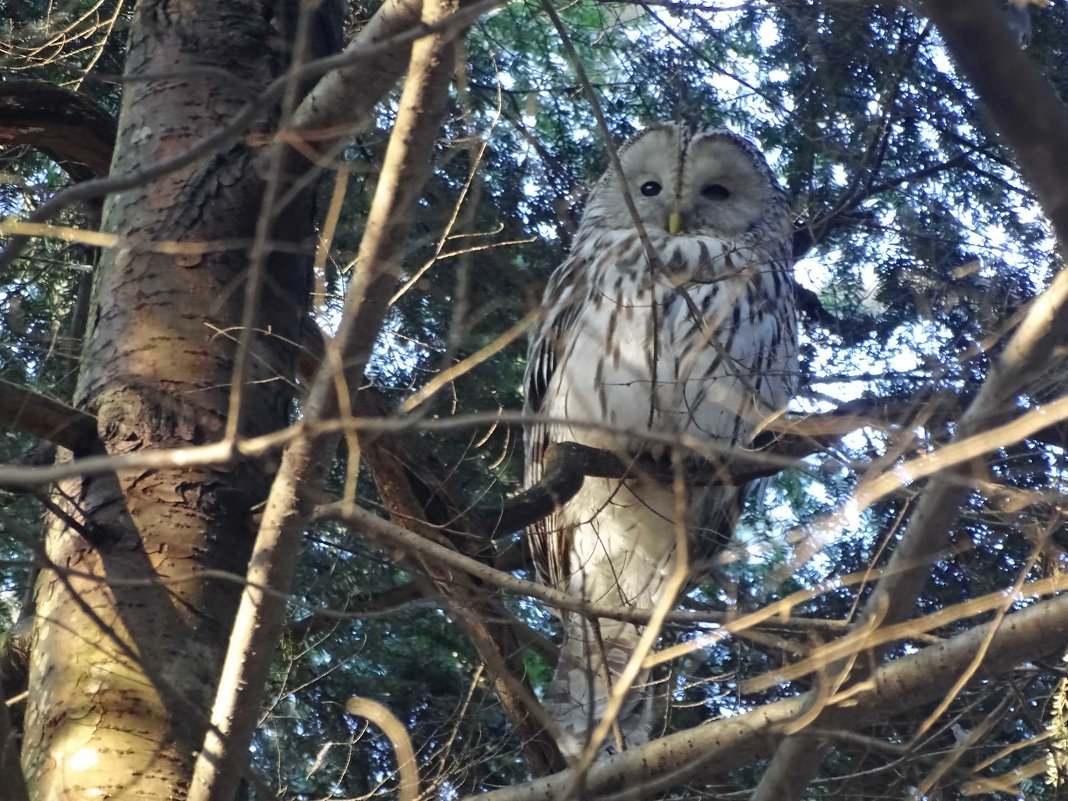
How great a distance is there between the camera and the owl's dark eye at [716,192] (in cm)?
470

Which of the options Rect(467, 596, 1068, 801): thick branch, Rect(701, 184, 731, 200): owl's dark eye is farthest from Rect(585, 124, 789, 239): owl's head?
Rect(467, 596, 1068, 801): thick branch

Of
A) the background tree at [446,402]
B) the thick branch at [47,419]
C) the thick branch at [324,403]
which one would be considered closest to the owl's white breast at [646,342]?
the background tree at [446,402]

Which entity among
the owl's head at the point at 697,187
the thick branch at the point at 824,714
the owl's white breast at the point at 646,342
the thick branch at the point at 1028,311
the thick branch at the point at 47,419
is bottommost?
the thick branch at the point at 824,714

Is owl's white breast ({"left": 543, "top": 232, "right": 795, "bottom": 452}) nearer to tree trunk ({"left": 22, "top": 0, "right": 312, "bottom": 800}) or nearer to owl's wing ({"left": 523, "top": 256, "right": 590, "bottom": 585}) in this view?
owl's wing ({"left": 523, "top": 256, "right": 590, "bottom": 585})

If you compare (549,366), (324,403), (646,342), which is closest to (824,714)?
(324,403)

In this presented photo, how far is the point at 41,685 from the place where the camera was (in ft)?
8.02

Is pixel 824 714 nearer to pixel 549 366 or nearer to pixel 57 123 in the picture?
pixel 57 123

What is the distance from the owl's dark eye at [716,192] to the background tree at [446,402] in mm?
205

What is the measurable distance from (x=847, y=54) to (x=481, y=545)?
1709 millimetres

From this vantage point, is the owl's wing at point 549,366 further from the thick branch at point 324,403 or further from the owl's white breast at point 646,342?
the thick branch at point 324,403

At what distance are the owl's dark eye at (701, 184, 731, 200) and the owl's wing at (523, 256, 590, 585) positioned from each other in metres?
0.57

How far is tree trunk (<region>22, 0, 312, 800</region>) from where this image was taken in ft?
7.69

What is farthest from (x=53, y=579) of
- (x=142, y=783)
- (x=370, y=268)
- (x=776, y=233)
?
(x=776, y=233)

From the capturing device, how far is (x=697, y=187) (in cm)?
466
